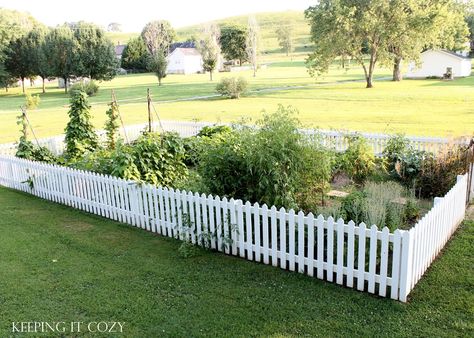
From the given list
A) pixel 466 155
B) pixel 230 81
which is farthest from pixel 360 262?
pixel 230 81

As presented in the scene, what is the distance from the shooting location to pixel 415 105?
82.3 ft

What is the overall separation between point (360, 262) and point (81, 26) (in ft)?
176

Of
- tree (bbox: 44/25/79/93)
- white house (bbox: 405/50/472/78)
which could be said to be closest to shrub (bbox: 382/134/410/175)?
white house (bbox: 405/50/472/78)

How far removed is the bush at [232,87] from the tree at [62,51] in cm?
2177

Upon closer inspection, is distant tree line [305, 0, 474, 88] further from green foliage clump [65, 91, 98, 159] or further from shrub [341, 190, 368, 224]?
shrub [341, 190, 368, 224]

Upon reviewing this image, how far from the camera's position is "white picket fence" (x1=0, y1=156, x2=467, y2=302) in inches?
195

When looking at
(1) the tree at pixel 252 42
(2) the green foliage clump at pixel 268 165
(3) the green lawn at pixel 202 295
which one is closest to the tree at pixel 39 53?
(1) the tree at pixel 252 42

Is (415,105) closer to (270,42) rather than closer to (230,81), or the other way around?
(230,81)

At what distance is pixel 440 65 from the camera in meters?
47.6

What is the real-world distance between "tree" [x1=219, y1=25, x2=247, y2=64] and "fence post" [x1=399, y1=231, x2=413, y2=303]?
79.6m

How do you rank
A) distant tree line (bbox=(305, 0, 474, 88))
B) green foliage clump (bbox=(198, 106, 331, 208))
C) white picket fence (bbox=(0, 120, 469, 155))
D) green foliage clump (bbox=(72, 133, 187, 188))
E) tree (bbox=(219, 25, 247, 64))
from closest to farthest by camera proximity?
1. green foliage clump (bbox=(198, 106, 331, 208))
2. green foliage clump (bbox=(72, 133, 187, 188))
3. white picket fence (bbox=(0, 120, 469, 155))
4. distant tree line (bbox=(305, 0, 474, 88))
5. tree (bbox=(219, 25, 247, 64))

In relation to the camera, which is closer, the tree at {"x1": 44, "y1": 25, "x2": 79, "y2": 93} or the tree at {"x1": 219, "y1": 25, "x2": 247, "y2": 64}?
the tree at {"x1": 44, "y1": 25, "x2": 79, "y2": 93}

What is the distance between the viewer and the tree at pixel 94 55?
47.9 meters

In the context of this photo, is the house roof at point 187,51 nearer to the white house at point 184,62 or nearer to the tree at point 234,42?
the white house at point 184,62
